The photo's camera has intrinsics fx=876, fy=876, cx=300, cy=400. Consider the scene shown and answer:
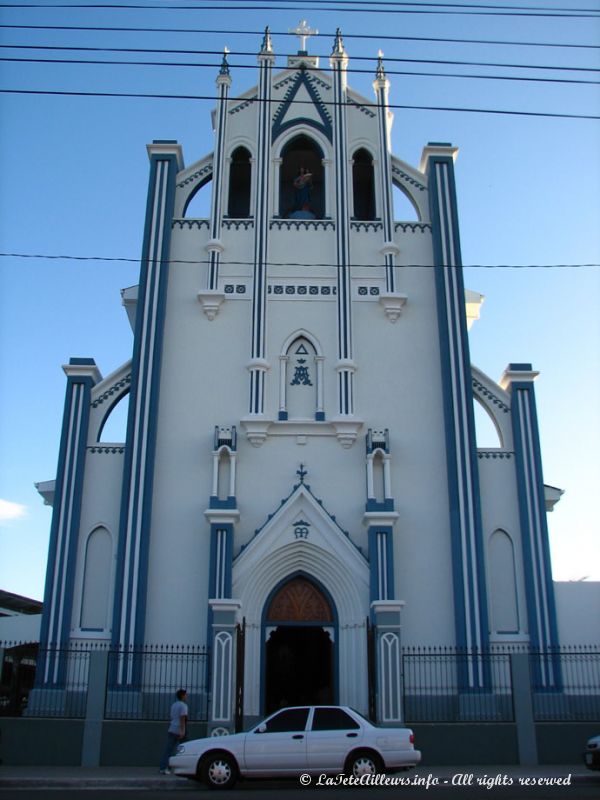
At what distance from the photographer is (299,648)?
2197 centimetres

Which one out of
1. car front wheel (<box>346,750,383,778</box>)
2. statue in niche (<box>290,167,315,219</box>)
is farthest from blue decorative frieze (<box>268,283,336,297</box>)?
car front wheel (<box>346,750,383,778</box>)

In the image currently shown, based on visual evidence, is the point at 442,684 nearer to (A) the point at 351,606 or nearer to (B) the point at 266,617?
(A) the point at 351,606

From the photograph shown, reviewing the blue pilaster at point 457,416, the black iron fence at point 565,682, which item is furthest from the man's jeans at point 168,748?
the black iron fence at point 565,682

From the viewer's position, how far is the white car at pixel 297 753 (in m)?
14.1

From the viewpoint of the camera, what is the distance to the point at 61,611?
65.5 feet

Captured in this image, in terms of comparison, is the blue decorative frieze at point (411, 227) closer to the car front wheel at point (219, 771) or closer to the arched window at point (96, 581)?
the arched window at point (96, 581)

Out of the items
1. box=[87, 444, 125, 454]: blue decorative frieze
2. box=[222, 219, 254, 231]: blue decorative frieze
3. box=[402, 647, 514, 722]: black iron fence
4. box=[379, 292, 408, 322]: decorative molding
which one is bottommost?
box=[402, 647, 514, 722]: black iron fence

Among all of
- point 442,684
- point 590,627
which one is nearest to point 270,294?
point 442,684

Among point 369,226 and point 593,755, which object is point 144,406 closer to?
point 369,226

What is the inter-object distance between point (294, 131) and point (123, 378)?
8.81 meters

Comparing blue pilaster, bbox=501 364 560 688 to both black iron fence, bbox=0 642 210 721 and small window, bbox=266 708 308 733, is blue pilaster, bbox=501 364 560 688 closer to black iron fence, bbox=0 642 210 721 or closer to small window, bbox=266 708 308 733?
small window, bbox=266 708 308 733

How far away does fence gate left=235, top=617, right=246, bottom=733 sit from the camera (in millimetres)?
18359

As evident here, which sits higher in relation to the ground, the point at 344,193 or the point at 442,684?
the point at 344,193

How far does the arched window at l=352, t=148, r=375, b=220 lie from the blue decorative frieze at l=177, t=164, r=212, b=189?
417 centimetres
